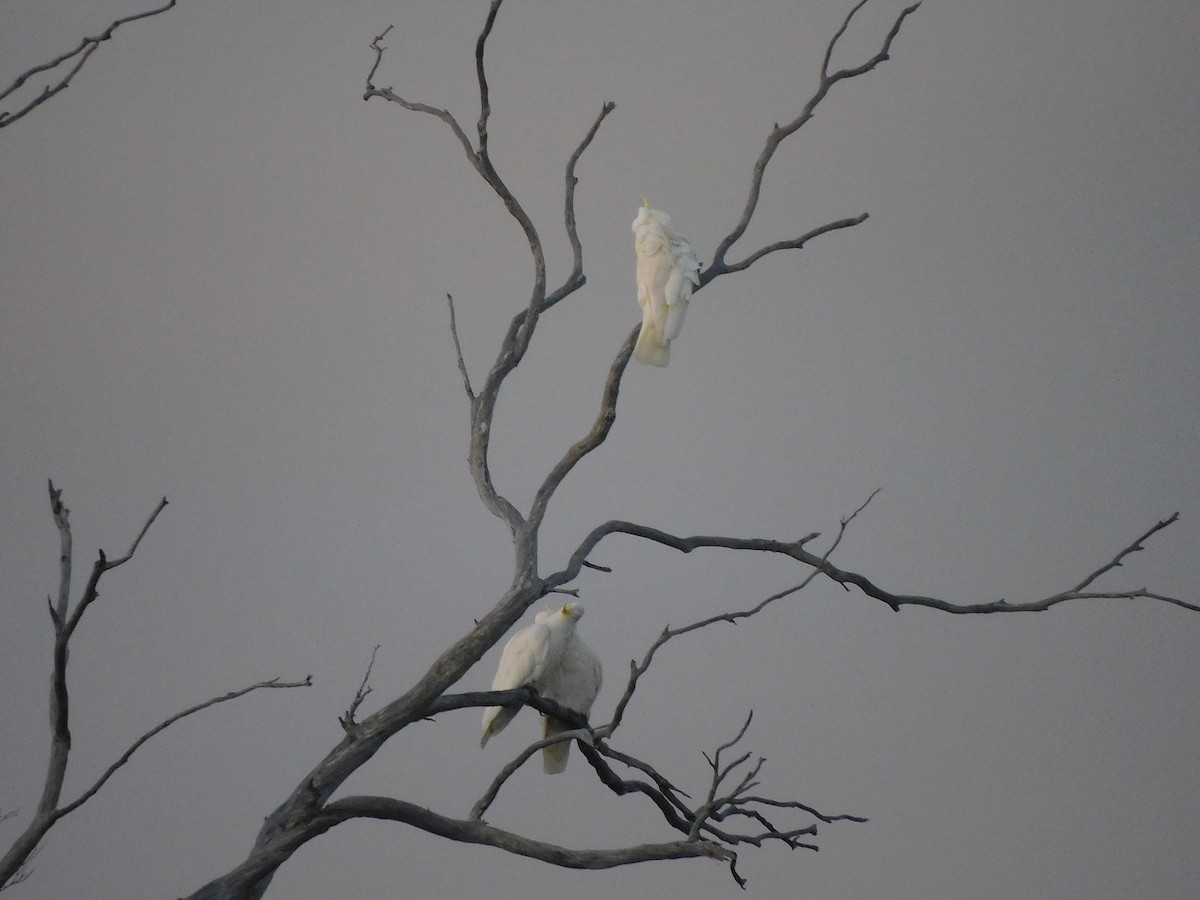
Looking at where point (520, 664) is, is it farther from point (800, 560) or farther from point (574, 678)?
point (800, 560)

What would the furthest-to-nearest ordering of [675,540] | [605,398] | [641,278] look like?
[641,278]
[675,540]
[605,398]

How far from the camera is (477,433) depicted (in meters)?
2.63

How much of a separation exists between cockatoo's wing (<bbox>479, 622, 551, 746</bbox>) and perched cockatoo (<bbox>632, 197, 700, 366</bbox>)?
66cm

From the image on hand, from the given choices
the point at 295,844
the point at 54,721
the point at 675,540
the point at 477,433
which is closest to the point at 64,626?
the point at 54,721

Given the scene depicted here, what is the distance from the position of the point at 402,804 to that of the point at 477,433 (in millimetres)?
814

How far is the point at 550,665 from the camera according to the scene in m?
2.75

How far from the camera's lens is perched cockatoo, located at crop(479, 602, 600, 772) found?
2.72m

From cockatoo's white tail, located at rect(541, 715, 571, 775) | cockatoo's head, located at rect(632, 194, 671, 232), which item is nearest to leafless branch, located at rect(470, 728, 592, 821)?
cockatoo's white tail, located at rect(541, 715, 571, 775)

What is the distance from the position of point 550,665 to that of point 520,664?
0.23 ft

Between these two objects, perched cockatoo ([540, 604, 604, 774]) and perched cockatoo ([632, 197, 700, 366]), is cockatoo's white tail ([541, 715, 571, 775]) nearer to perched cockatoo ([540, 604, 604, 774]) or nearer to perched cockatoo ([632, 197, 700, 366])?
perched cockatoo ([540, 604, 604, 774])

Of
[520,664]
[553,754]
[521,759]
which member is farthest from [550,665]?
[521,759]

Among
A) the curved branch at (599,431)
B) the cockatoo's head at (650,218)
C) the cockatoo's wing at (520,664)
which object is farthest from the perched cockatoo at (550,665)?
the cockatoo's head at (650,218)

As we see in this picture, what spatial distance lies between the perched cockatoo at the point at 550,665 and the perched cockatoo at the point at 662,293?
24.6 inches

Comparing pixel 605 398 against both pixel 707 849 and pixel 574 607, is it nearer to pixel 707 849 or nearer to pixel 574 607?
pixel 574 607
